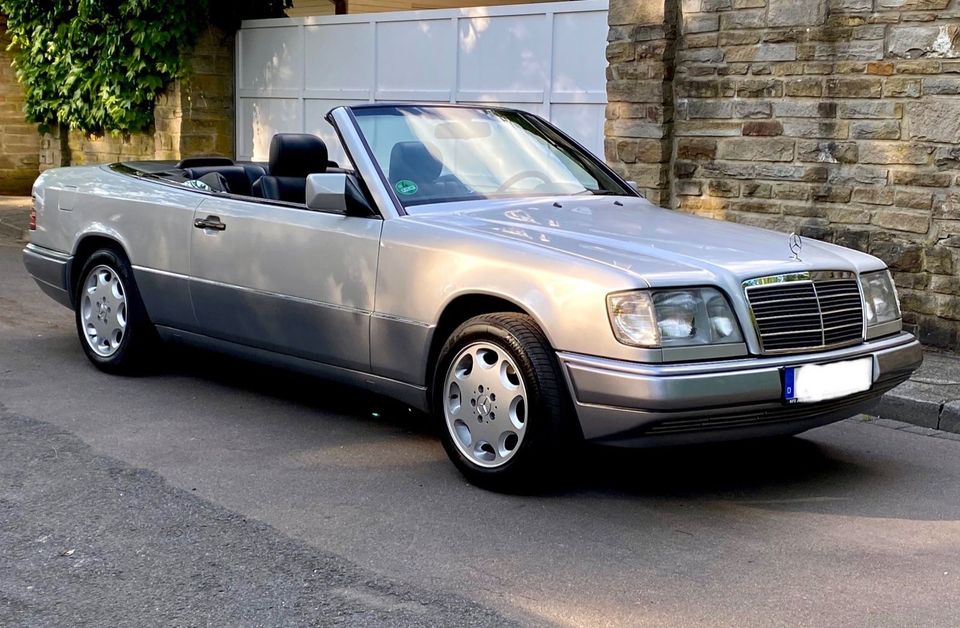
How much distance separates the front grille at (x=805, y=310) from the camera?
4.63 m

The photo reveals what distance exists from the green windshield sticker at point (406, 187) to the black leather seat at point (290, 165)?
3.46 feet

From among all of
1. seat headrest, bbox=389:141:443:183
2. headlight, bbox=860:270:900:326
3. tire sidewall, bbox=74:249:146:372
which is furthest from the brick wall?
headlight, bbox=860:270:900:326

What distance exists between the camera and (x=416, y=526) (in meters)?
4.50

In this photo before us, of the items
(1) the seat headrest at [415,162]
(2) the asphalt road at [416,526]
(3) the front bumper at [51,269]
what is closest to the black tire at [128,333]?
(3) the front bumper at [51,269]

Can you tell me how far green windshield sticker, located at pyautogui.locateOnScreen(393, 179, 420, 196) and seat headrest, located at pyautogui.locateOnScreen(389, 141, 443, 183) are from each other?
0.02 m

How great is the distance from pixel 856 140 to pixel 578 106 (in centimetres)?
268

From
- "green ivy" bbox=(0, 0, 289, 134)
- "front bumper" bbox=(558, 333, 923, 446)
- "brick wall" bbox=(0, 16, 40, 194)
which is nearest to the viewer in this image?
"front bumper" bbox=(558, 333, 923, 446)

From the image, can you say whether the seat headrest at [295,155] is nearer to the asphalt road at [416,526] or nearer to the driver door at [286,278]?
the driver door at [286,278]

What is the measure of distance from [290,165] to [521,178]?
1.37 metres

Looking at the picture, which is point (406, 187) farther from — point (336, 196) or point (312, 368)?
point (312, 368)

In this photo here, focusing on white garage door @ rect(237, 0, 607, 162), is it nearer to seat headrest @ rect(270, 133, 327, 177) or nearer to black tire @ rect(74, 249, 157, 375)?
seat headrest @ rect(270, 133, 327, 177)

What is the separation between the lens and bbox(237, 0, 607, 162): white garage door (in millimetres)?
10203

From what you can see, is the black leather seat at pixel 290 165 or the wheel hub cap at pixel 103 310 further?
the wheel hub cap at pixel 103 310

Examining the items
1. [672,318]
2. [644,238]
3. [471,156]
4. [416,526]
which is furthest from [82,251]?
[672,318]
